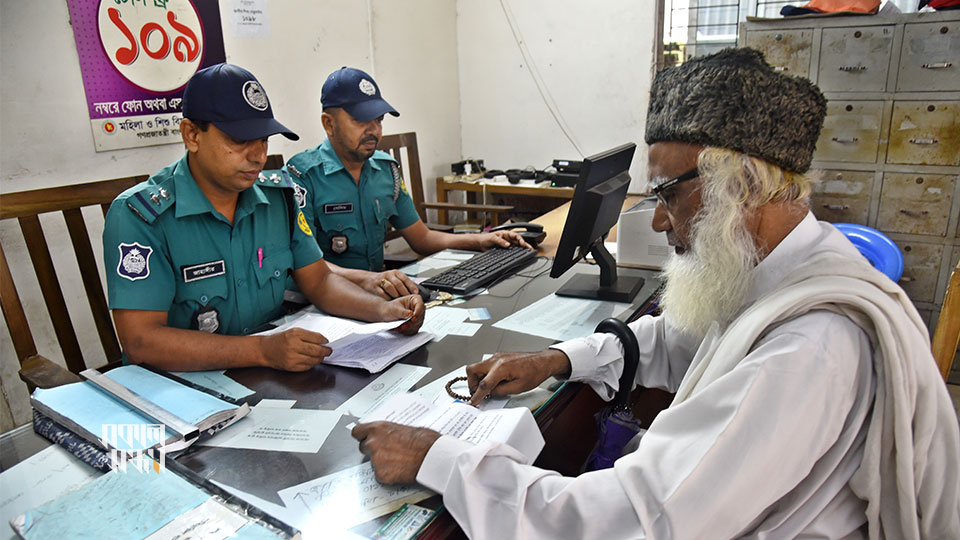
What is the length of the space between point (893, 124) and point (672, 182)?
2594mm

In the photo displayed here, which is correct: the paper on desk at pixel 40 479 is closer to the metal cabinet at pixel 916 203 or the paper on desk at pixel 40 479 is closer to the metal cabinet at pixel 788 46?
the metal cabinet at pixel 788 46

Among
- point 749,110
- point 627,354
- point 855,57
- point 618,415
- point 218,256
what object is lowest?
point 618,415

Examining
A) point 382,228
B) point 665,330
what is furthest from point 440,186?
point 665,330

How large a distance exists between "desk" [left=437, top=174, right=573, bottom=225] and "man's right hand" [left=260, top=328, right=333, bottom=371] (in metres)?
2.54

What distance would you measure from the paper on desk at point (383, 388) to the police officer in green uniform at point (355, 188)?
3.45ft

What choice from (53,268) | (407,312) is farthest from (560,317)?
(53,268)

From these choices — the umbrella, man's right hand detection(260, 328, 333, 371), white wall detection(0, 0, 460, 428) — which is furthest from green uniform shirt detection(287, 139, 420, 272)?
the umbrella

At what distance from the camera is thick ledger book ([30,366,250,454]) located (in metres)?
0.94

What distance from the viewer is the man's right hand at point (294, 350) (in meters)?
1.23

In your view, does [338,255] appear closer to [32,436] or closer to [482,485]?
[32,436]

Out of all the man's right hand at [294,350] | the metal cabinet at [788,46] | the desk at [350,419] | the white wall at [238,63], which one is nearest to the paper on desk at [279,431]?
the desk at [350,419]

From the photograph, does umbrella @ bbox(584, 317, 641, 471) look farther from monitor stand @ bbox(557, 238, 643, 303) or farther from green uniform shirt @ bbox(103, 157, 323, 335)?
green uniform shirt @ bbox(103, 157, 323, 335)

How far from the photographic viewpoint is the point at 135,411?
3.32ft

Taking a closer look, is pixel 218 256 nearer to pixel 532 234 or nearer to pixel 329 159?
pixel 329 159
